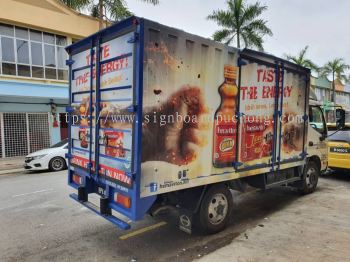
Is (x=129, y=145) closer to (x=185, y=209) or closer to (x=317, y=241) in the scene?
(x=185, y=209)

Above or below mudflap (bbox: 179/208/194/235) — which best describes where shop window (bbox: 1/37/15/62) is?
above

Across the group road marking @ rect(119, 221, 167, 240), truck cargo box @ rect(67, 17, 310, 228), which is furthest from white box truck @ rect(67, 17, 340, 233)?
road marking @ rect(119, 221, 167, 240)

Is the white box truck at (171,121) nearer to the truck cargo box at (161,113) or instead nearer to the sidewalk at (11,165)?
the truck cargo box at (161,113)

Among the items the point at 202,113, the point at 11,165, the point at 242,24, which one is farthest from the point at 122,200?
the point at 242,24

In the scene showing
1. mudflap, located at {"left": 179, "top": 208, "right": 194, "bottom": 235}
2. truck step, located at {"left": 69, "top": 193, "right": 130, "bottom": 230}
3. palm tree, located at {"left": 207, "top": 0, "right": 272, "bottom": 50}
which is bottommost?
mudflap, located at {"left": 179, "top": 208, "right": 194, "bottom": 235}

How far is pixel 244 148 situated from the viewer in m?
5.11

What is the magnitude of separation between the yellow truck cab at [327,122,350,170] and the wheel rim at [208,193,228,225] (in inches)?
A: 227

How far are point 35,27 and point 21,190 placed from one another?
11285mm

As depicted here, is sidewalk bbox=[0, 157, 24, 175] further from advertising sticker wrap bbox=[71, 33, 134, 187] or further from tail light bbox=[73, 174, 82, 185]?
advertising sticker wrap bbox=[71, 33, 134, 187]

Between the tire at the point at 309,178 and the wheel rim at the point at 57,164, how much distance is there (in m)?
8.78

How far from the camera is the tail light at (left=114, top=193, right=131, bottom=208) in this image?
389cm

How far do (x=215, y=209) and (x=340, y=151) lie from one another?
6.16 meters

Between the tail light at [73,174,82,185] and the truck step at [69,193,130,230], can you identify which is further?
the tail light at [73,174,82,185]

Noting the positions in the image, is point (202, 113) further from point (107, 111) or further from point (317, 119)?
point (317, 119)
